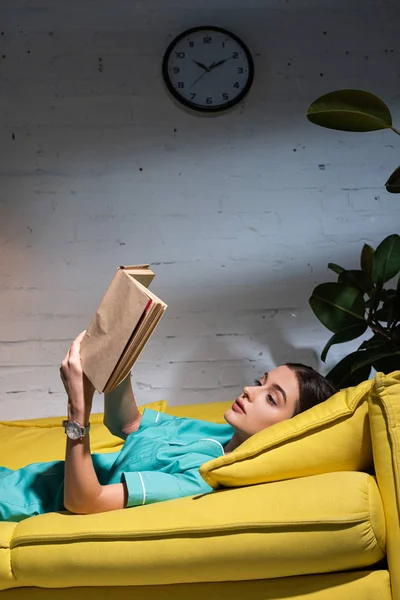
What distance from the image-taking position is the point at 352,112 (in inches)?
62.6

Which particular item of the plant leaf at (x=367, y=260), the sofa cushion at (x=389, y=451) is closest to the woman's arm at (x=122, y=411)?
the sofa cushion at (x=389, y=451)

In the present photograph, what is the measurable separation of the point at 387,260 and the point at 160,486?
136cm

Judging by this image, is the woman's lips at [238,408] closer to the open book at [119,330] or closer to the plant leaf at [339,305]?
the open book at [119,330]

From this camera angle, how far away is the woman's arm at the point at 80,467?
4.13 ft

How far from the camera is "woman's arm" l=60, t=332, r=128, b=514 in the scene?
126 centimetres

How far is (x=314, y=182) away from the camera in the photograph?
9.62 feet

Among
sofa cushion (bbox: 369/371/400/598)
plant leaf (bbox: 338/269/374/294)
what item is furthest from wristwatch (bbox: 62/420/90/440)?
plant leaf (bbox: 338/269/374/294)

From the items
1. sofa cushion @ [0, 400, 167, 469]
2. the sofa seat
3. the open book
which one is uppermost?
the open book

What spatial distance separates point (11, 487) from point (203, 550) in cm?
57

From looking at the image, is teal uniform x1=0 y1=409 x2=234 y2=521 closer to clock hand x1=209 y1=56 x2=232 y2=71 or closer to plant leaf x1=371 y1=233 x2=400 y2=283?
plant leaf x1=371 y1=233 x2=400 y2=283

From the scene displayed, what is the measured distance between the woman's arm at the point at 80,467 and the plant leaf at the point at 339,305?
124cm

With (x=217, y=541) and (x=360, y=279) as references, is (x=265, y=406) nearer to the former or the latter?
(x=217, y=541)

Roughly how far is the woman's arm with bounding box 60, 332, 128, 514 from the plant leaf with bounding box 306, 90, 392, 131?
842 millimetres

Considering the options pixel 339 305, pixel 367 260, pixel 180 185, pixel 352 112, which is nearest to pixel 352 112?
pixel 352 112
